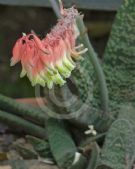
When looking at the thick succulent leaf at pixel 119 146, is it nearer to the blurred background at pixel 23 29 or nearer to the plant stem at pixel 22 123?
the plant stem at pixel 22 123

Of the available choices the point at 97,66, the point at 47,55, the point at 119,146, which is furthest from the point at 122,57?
the point at 47,55

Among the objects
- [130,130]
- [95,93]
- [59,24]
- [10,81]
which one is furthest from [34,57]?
[10,81]

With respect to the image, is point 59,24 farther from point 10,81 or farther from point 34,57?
point 10,81

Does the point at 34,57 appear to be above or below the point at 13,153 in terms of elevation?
above

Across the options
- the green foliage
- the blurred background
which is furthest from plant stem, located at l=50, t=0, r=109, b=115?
the blurred background

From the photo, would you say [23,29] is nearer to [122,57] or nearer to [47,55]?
[122,57]

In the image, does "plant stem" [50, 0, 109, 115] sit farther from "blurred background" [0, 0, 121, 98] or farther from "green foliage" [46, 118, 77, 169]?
"blurred background" [0, 0, 121, 98]
